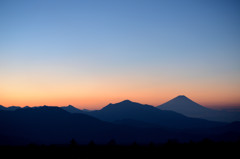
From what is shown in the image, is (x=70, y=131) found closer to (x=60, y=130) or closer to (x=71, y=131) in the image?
(x=71, y=131)

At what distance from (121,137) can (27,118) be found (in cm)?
9650

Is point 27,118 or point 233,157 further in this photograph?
point 27,118

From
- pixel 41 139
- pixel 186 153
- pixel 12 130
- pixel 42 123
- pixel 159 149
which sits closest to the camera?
pixel 186 153

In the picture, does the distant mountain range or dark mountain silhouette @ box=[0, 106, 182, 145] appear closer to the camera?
the distant mountain range

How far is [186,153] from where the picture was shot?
101 feet

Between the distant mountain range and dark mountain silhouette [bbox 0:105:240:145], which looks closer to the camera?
the distant mountain range

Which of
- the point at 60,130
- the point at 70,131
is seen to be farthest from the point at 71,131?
the point at 60,130

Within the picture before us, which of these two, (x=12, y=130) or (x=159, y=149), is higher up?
(x=159, y=149)

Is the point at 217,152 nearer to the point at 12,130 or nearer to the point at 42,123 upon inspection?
the point at 12,130

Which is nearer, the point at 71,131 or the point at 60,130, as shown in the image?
the point at 71,131

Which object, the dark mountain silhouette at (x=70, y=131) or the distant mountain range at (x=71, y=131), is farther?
the dark mountain silhouette at (x=70, y=131)

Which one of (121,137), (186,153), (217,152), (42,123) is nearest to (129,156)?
(186,153)

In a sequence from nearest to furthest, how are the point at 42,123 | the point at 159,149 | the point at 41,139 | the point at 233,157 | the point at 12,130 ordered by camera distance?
the point at 233,157, the point at 159,149, the point at 41,139, the point at 12,130, the point at 42,123

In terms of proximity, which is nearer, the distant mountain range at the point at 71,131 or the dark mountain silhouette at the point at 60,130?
the distant mountain range at the point at 71,131
